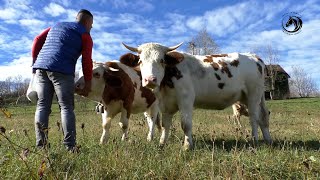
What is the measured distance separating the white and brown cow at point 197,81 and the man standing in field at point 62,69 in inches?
51.0

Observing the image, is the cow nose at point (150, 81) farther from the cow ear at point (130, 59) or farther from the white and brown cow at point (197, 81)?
the cow ear at point (130, 59)

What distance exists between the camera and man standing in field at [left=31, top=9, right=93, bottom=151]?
585 centimetres

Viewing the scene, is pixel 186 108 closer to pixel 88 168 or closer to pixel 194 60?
pixel 194 60

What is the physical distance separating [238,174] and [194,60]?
14.0ft

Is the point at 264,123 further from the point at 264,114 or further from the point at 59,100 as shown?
the point at 59,100

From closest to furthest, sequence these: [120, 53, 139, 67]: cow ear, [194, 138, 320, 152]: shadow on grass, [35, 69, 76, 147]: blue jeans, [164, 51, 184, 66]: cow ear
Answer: [35, 69, 76, 147]: blue jeans, [194, 138, 320, 152]: shadow on grass, [164, 51, 184, 66]: cow ear, [120, 53, 139, 67]: cow ear

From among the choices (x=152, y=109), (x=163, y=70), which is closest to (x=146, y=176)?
(x=163, y=70)

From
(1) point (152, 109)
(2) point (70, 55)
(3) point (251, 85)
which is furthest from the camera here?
(1) point (152, 109)

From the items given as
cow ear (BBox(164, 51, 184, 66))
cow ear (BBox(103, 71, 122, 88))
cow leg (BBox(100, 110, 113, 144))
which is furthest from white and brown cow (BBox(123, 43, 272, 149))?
cow leg (BBox(100, 110, 113, 144))

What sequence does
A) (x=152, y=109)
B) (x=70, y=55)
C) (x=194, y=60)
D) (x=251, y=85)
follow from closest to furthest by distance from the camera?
(x=70, y=55)
(x=194, y=60)
(x=251, y=85)
(x=152, y=109)

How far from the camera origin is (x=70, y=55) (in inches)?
239

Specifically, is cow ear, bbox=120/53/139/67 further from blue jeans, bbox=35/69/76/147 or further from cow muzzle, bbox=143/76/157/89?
blue jeans, bbox=35/69/76/147

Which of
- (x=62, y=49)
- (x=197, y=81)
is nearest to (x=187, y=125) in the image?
(x=197, y=81)

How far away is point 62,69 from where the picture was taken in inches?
230
